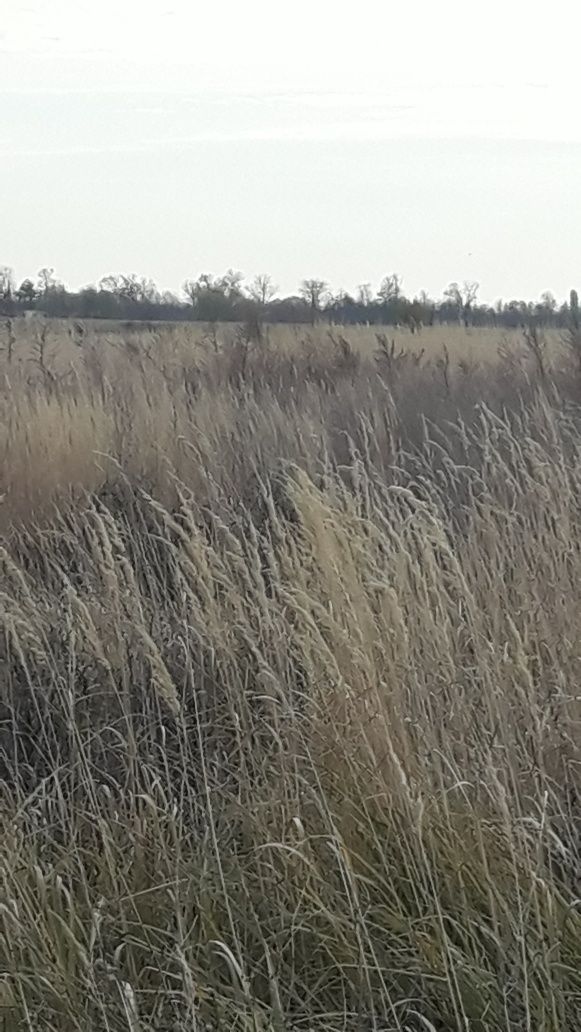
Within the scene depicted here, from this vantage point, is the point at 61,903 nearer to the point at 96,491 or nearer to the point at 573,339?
the point at 96,491

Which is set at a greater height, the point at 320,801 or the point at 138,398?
the point at 138,398

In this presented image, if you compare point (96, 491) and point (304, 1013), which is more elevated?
point (96, 491)

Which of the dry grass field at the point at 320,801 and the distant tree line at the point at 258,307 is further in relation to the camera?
the distant tree line at the point at 258,307

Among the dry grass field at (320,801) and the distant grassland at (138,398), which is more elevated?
the distant grassland at (138,398)

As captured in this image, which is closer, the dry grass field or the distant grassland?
the dry grass field

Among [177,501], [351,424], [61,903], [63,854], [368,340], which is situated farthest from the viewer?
[368,340]

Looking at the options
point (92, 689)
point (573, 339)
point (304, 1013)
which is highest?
point (573, 339)

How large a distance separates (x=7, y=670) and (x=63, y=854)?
1092 mm

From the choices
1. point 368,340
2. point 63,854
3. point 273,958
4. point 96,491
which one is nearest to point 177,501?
point 96,491

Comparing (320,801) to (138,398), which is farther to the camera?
(138,398)

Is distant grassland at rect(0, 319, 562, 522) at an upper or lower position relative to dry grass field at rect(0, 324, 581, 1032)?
upper

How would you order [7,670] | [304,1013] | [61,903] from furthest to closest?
[7,670]
[61,903]
[304,1013]

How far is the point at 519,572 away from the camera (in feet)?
11.0

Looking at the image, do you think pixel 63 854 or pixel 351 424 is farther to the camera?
pixel 351 424
